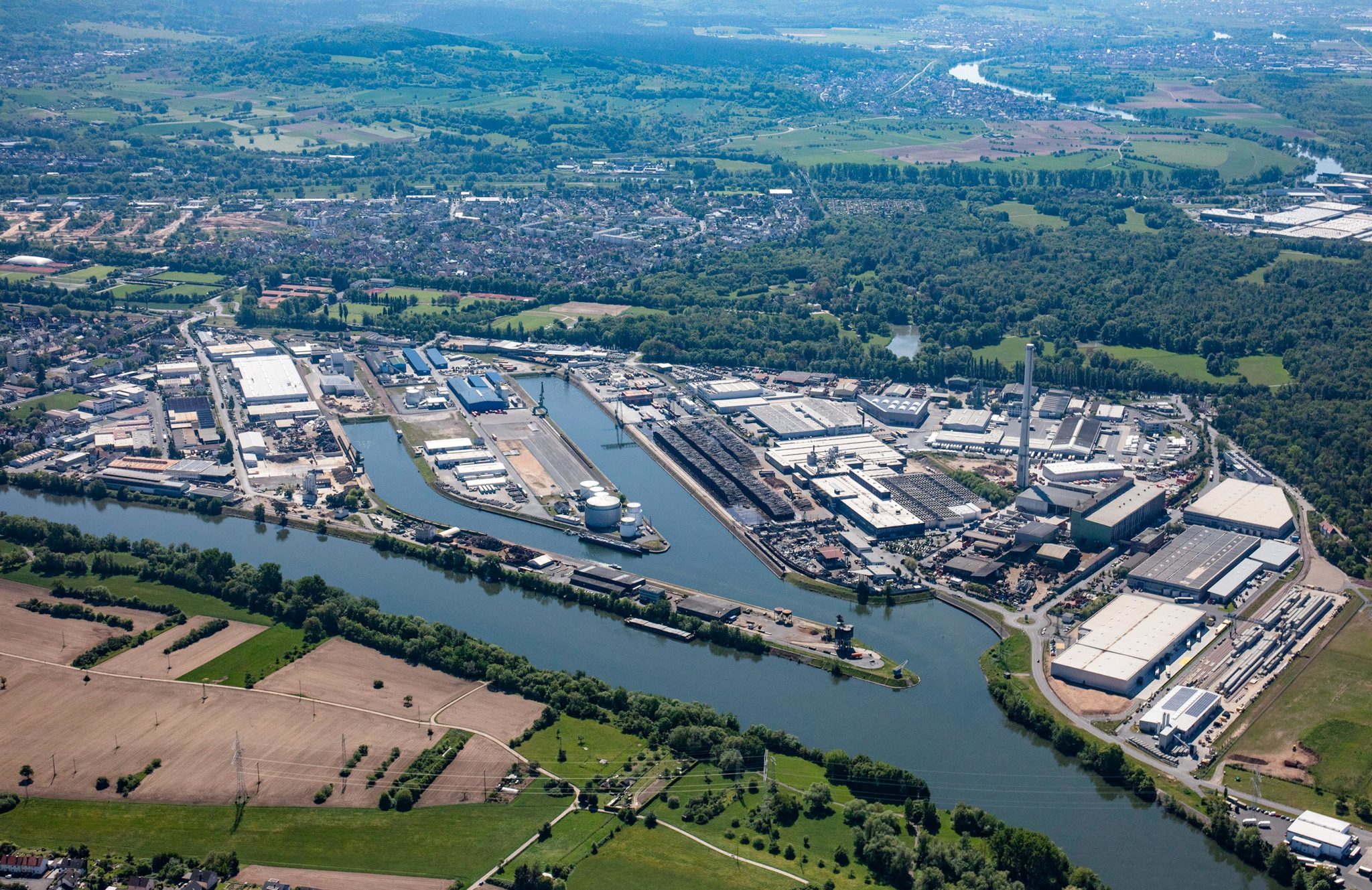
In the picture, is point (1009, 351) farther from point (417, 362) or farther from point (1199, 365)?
point (417, 362)

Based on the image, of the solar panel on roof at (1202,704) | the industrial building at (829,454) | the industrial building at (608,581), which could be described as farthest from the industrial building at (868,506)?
the solar panel on roof at (1202,704)

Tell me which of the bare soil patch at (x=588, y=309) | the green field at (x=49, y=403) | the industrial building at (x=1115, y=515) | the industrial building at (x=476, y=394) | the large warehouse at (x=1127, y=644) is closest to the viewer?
the large warehouse at (x=1127, y=644)

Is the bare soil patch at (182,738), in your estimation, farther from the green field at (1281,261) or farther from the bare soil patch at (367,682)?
the green field at (1281,261)

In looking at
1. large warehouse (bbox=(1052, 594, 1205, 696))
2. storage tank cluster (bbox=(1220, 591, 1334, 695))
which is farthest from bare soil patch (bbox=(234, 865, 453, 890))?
storage tank cluster (bbox=(1220, 591, 1334, 695))

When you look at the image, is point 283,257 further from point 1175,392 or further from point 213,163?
point 1175,392

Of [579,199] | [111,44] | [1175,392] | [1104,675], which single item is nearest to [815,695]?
[1104,675]

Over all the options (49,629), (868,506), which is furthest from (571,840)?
(868,506)
